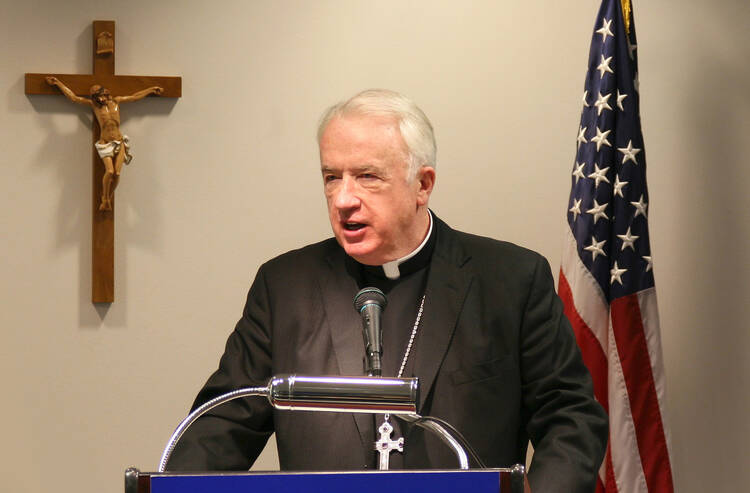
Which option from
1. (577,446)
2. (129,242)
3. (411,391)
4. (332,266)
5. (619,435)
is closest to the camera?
(411,391)

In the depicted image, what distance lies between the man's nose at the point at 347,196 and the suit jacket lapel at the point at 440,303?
0.32 meters

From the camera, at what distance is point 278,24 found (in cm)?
395

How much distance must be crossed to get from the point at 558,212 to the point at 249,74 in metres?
1.30

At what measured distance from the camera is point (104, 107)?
12.4 ft

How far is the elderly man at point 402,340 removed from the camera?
2545 millimetres

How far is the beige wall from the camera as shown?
153 inches

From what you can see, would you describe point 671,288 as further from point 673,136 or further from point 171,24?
point 171,24

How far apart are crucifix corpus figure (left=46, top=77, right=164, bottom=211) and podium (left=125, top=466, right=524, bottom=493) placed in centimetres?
233

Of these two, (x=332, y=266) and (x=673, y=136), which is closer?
(x=332, y=266)

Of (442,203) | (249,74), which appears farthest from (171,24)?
(442,203)

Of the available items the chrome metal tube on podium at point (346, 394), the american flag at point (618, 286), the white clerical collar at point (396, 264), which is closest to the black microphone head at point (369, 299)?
the chrome metal tube on podium at point (346, 394)

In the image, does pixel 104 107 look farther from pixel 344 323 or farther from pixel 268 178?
pixel 344 323

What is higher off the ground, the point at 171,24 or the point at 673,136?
the point at 171,24

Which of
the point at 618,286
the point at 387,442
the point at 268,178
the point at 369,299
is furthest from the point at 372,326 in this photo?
the point at 268,178
